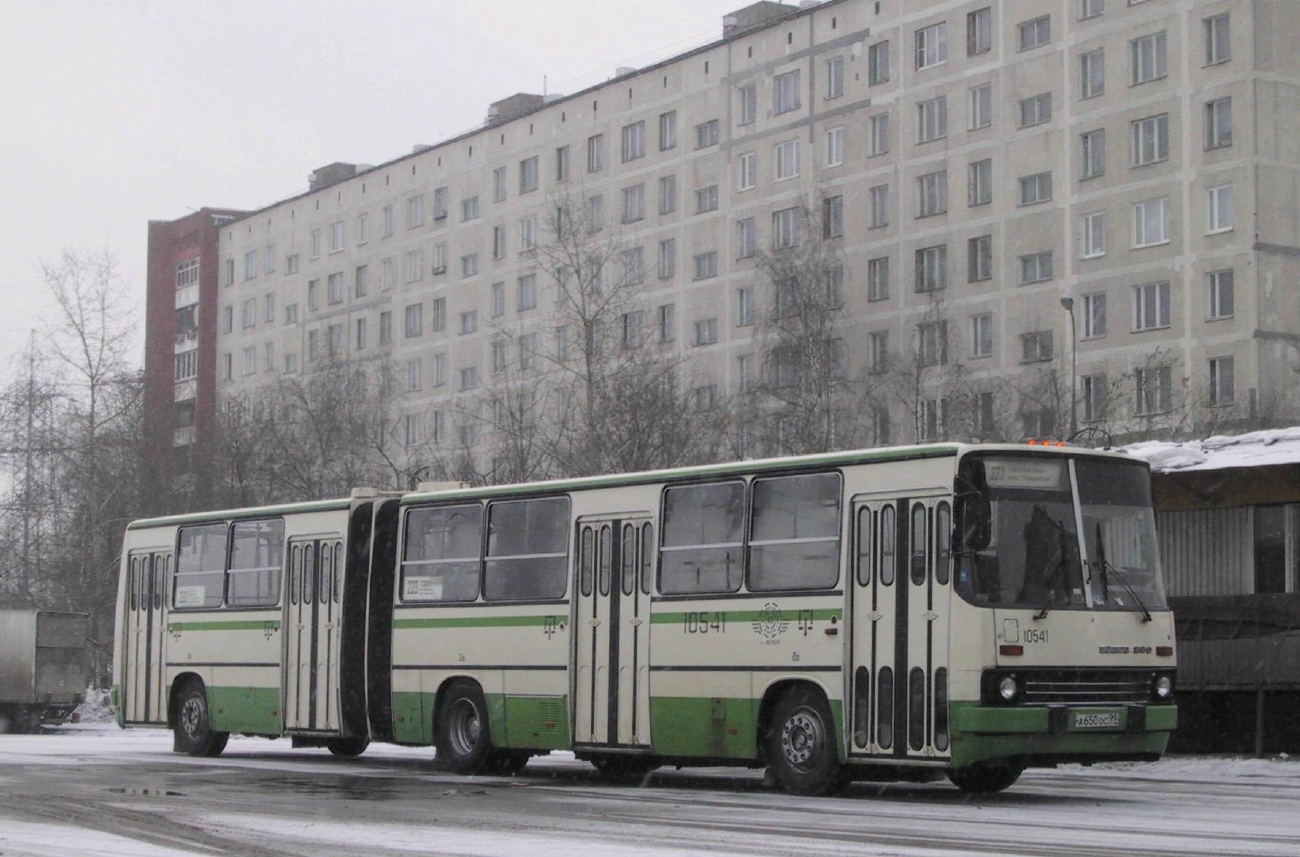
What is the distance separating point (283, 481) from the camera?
62.1 metres

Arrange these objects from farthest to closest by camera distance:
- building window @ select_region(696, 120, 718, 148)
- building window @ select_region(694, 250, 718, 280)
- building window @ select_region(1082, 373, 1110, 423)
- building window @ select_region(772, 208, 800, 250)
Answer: building window @ select_region(694, 250, 718, 280) → building window @ select_region(696, 120, 718, 148) → building window @ select_region(772, 208, 800, 250) → building window @ select_region(1082, 373, 1110, 423)

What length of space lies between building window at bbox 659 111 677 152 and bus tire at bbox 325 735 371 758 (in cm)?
4859

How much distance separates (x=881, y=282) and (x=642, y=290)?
446 inches

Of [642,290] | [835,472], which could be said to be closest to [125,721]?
[835,472]

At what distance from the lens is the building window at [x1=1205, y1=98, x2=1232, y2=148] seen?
5328 cm

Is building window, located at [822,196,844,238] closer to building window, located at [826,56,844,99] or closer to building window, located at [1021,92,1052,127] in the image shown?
building window, located at [826,56,844,99]

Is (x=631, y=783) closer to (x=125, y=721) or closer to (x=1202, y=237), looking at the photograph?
(x=125, y=721)

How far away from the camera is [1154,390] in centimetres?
5278

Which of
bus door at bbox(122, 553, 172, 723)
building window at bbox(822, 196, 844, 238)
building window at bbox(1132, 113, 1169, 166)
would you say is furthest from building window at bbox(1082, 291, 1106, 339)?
bus door at bbox(122, 553, 172, 723)

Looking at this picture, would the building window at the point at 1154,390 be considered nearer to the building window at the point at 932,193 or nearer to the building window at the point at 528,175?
the building window at the point at 932,193

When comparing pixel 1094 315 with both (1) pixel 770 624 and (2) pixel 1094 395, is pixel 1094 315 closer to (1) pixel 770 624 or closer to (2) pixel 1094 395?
(2) pixel 1094 395

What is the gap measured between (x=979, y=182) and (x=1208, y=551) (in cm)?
3590

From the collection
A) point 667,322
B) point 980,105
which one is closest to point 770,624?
point 980,105

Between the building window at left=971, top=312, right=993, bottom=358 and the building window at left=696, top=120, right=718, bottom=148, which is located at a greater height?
the building window at left=696, top=120, right=718, bottom=148
